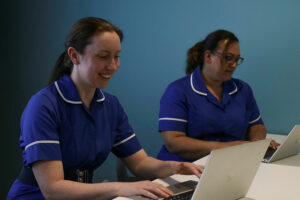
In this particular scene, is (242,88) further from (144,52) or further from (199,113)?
(144,52)

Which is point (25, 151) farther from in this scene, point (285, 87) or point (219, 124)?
point (285, 87)

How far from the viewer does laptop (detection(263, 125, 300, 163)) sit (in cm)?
175

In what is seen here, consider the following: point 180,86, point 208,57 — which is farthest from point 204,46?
point 180,86

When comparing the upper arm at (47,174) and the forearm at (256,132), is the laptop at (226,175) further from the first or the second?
the forearm at (256,132)

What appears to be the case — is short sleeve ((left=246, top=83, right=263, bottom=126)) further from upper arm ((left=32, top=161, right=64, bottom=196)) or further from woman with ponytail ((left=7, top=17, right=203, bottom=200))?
upper arm ((left=32, top=161, right=64, bottom=196))

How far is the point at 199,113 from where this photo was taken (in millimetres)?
2064

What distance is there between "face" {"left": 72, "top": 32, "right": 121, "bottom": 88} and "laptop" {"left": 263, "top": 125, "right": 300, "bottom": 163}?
2.94 ft

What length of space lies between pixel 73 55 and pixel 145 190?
0.62 m

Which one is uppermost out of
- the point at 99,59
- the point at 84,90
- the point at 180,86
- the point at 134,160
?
the point at 99,59

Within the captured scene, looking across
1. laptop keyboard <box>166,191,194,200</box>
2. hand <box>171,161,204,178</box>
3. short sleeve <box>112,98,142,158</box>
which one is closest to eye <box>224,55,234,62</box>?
short sleeve <box>112,98,142,158</box>

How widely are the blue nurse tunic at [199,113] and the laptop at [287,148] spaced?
0.96 feet

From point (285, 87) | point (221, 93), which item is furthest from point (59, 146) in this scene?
point (285, 87)

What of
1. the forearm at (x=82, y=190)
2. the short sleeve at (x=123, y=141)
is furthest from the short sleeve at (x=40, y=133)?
the short sleeve at (x=123, y=141)

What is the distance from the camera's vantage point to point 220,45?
215 centimetres
